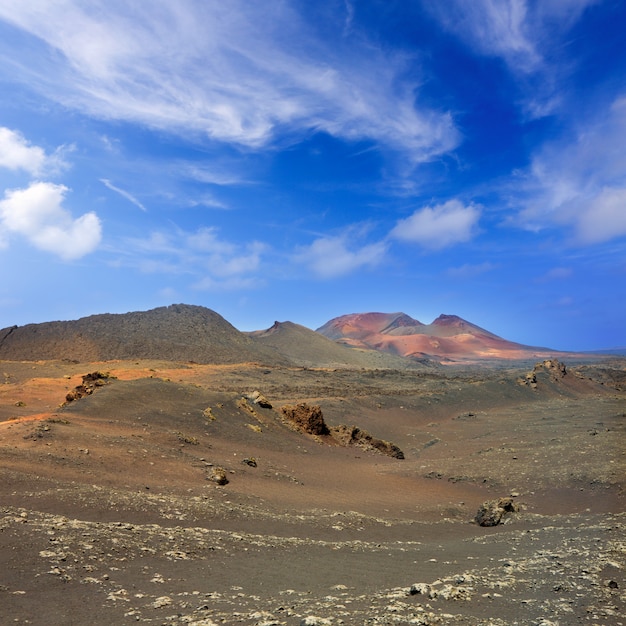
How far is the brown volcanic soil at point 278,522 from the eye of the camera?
5547mm

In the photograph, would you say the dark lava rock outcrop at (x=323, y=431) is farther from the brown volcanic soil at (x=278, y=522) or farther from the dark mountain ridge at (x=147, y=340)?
the dark mountain ridge at (x=147, y=340)

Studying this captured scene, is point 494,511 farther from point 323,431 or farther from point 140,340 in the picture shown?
point 140,340

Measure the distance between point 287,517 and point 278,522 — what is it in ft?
1.80

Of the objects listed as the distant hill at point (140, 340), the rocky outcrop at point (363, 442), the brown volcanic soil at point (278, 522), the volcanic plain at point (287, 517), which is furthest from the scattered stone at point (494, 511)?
the distant hill at point (140, 340)

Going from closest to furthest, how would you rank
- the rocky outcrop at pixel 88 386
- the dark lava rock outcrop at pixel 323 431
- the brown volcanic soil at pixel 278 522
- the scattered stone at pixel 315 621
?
the scattered stone at pixel 315 621 < the brown volcanic soil at pixel 278 522 < the rocky outcrop at pixel 88 386 < the dark lava rock outcrop at pixel 323 431

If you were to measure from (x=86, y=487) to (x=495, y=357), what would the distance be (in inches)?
7306

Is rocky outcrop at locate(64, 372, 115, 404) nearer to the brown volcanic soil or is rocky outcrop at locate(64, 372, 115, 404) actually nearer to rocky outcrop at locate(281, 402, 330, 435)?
the brown volcanic soil

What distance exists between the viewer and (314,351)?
114688 mm

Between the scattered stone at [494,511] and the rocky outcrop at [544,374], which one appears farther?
the rocky outcrop at [544,374]

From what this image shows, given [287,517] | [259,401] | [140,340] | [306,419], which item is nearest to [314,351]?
[140,340]

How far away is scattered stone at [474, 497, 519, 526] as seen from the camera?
1204cm

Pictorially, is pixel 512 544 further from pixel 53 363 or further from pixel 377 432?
pixel 53 363

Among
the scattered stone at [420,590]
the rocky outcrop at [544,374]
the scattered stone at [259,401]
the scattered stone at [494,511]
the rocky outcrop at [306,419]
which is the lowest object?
the scattered stone at [494,511]

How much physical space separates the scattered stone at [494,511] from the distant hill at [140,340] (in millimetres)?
65311
